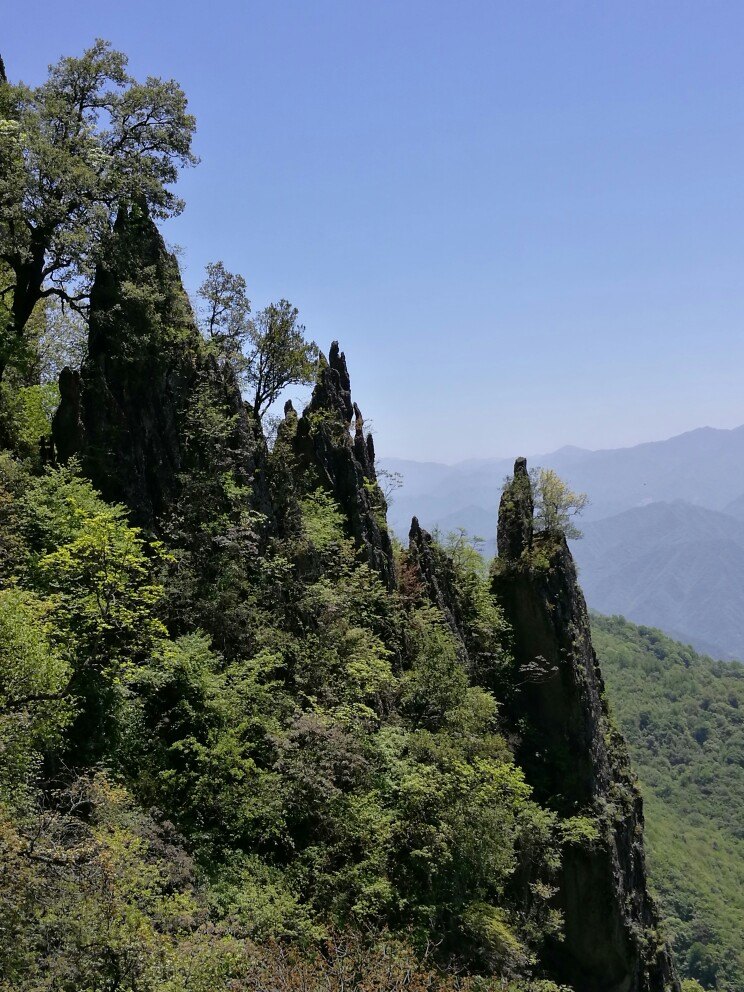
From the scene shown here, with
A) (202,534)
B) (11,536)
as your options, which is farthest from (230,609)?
(11,536)

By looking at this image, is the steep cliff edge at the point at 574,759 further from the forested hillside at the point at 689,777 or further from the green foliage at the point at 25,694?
the forested hillside at the point at 689,777

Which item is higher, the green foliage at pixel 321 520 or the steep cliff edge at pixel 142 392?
the steep cliff edge at pixel 142 392

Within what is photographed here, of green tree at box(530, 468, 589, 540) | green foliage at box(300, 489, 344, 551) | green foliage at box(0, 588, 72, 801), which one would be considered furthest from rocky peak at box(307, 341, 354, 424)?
green foliage at box(0, 588, 72, 801)

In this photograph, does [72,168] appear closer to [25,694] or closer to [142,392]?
[142,392]

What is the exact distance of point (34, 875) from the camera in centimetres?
1045

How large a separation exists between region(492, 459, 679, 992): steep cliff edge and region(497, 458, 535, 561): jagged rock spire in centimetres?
6

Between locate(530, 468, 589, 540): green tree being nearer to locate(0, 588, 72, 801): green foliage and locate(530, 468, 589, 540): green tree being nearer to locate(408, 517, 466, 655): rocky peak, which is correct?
locate(408, 517, 466, 655): rocky peak

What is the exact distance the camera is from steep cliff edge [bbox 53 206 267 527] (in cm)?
2233

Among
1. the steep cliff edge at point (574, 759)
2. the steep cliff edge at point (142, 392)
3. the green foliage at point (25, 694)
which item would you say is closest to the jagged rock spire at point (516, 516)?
the steep cliff edge at point (574, 759)

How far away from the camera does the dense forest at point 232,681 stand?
44.6 feet

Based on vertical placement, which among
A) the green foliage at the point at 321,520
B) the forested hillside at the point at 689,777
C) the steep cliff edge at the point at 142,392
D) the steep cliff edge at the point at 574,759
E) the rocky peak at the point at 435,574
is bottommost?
the forested hillside at the point at 689,777

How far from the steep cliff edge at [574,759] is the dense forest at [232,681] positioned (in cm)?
15

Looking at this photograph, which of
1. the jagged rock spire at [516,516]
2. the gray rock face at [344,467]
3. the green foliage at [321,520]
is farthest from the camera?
the jagged rock spire at [516,516]

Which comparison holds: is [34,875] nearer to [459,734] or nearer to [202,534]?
[202,534]
